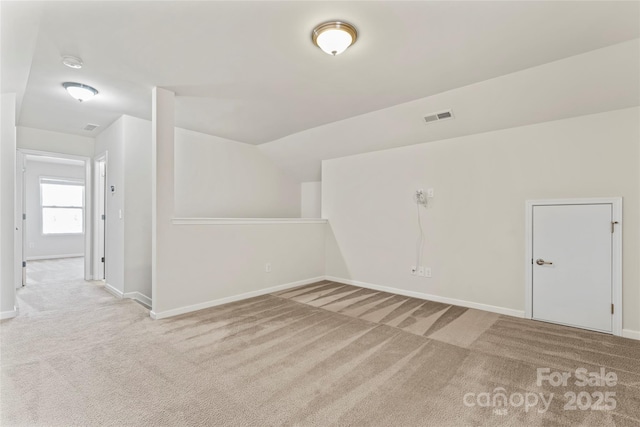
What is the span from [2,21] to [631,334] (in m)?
6.05

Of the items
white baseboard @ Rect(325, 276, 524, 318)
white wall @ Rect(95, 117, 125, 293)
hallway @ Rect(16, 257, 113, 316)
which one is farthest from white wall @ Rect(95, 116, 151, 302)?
white baseboard @ Rect(325, 276, 524, 318)

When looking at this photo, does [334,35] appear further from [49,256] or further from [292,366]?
[49,256]

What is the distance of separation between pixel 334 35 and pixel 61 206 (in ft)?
31.4

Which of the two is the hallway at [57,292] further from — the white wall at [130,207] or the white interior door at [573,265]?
the white interior door at [573,265]

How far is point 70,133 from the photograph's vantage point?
5207 millimetres

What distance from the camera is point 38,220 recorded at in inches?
311

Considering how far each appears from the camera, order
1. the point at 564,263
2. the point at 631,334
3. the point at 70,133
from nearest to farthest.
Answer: the point at 631,334 < the point at 564,263 < the point at 70,133

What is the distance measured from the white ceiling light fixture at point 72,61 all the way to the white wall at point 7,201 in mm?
1299

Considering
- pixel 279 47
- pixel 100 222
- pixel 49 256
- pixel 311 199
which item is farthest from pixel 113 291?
pixel 49 256

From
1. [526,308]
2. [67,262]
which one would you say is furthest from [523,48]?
[67,262]

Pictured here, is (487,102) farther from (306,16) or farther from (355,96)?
(306,16)

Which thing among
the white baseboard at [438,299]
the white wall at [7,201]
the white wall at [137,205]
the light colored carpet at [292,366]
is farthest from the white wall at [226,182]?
the white baseboard at [438,299]

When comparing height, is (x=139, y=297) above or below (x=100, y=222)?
below

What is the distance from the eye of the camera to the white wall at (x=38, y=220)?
7746 millimetres
